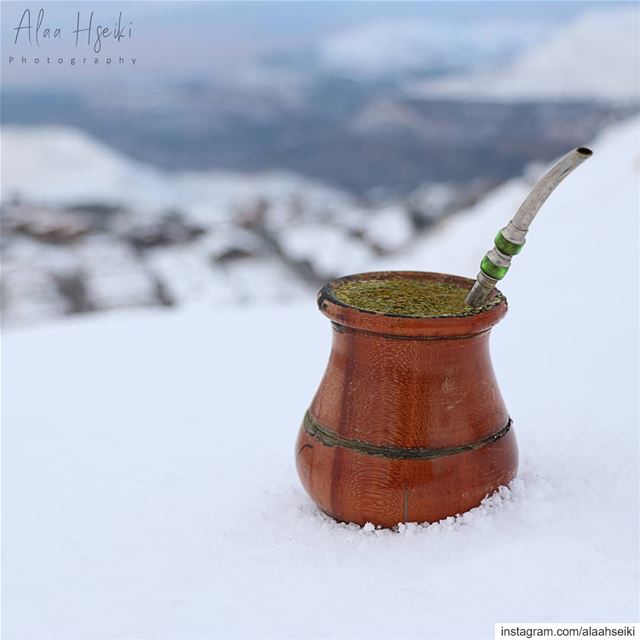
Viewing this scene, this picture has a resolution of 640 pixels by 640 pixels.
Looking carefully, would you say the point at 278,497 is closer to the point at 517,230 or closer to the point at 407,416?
the point at 407,416

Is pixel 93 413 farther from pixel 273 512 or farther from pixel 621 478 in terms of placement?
pixel 621 478

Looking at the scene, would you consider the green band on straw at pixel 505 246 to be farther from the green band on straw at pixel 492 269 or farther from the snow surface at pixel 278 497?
the snow surface at pixel 278 497

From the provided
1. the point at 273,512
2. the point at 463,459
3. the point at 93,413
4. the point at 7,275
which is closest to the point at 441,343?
the point at 463,459

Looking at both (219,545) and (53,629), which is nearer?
(53,629)

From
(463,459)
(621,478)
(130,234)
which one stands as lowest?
(130,234)

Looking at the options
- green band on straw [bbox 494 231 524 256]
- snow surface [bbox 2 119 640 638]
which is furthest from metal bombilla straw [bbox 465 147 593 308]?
snow surface [bbox 2 119 640 638]

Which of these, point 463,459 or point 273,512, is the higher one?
point 463,459

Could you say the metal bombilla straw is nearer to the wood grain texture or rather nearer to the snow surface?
the wood grain texture

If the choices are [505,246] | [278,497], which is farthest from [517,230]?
[278,497]
